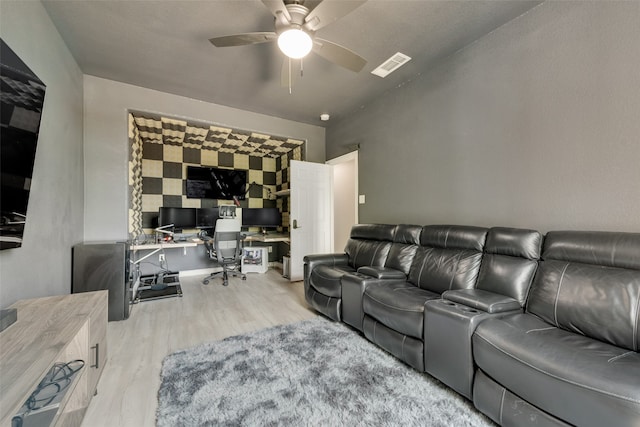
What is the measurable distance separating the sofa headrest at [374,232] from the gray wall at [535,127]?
330mm

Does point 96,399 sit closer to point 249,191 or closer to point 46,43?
point 46,43

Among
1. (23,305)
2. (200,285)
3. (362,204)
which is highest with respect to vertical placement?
(362,204)

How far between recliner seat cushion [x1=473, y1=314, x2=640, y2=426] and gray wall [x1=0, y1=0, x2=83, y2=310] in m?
2.68

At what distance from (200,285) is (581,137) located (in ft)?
14.8

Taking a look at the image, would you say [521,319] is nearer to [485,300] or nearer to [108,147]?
[485,300]

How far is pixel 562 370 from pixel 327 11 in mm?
2201

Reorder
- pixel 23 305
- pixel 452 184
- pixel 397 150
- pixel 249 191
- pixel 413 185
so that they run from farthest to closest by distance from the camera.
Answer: pixel 249 191 < pixel 397 150 < pixel 413 185 < pixel 452 184 < pixel 23 305

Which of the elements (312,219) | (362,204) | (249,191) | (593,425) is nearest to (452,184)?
(362,204)

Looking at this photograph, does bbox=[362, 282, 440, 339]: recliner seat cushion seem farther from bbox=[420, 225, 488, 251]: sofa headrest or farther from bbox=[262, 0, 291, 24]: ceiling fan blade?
bbox=[262, 0, 291, 24]: ceiling fan blade

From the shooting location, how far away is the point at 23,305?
145 cm

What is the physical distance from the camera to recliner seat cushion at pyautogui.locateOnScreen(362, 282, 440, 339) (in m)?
1.71

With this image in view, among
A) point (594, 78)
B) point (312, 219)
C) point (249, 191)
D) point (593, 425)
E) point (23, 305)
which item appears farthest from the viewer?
point (249, 191)

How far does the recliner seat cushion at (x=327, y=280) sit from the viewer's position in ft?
8.11

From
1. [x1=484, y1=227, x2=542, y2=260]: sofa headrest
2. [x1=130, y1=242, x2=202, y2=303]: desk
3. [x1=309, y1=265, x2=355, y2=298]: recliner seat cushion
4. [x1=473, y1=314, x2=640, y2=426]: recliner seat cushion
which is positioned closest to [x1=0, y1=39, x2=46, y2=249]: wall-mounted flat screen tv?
[x1=130, y1=242, x2=202, y2=303]: desk
